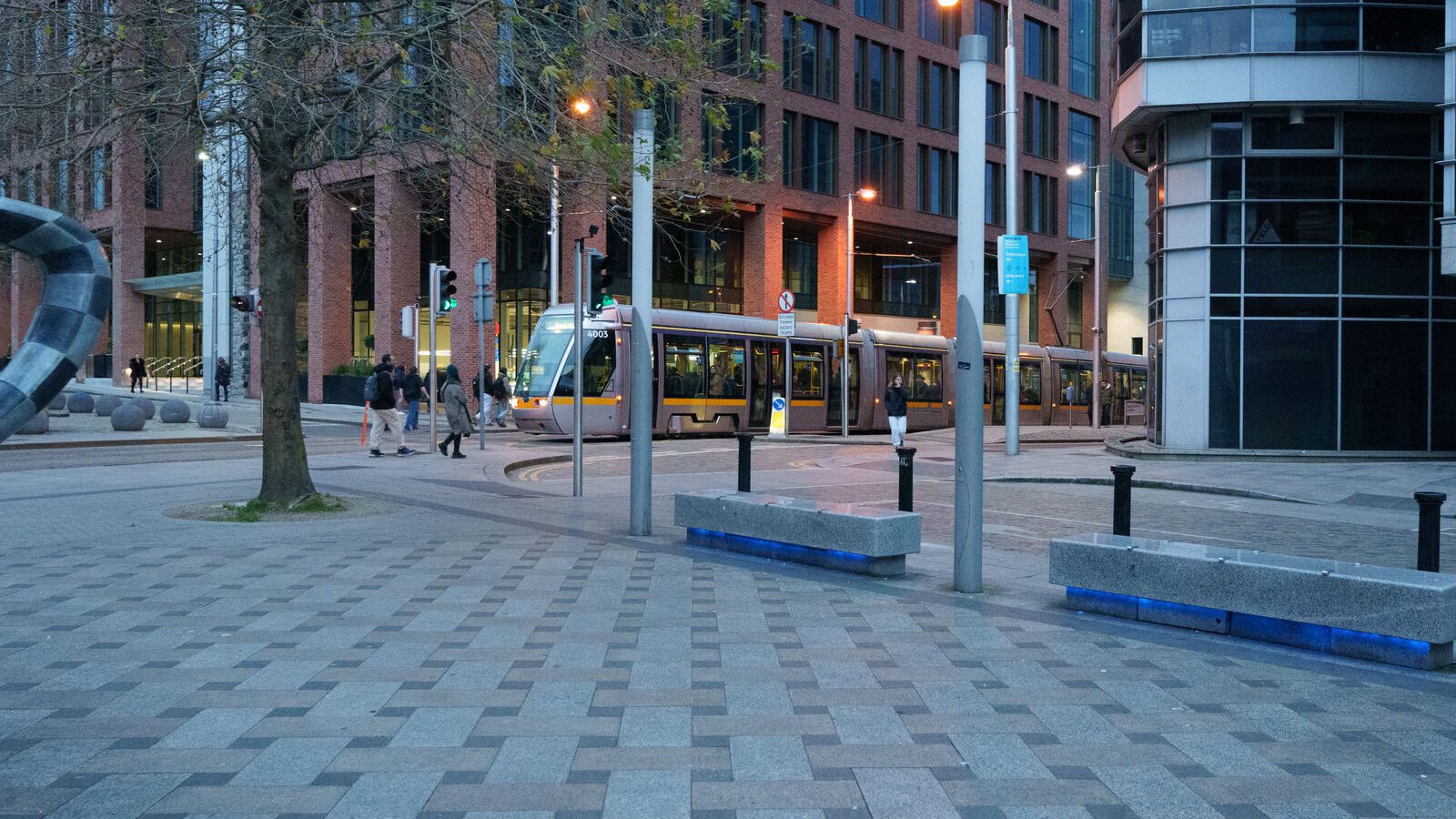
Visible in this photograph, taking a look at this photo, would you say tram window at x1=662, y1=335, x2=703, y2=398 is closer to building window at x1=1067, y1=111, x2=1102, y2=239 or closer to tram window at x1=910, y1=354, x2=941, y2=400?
tram window at x1=910, y1=354, x2=941, y2=400

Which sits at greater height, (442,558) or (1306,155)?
(1306,155)

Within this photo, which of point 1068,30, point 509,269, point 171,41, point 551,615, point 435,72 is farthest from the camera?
point 1068,30

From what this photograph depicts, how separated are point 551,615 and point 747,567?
240 centimetres

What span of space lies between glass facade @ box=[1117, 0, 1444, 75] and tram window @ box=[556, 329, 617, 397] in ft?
41.4

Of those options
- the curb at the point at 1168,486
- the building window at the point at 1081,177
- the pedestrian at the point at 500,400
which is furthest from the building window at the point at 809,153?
the curb at the point at 1168,486

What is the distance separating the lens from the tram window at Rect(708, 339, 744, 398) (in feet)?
96.4

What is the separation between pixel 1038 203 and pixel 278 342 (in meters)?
47.0

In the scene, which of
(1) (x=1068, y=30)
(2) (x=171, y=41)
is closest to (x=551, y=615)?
(2) (x=171, y=41)

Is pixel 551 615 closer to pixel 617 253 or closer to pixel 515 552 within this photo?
pixel 515 552

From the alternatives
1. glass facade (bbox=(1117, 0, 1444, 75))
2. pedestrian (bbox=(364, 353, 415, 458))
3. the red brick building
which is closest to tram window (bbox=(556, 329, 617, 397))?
pedestrian (bbox=(364, 353, 415, 458))

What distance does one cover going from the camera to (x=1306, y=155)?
71.5ft

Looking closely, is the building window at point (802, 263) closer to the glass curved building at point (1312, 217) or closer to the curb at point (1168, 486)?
the glass curved building at point (1312, 217)

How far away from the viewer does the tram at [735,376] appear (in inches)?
1050

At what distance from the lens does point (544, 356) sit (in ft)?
88.3
